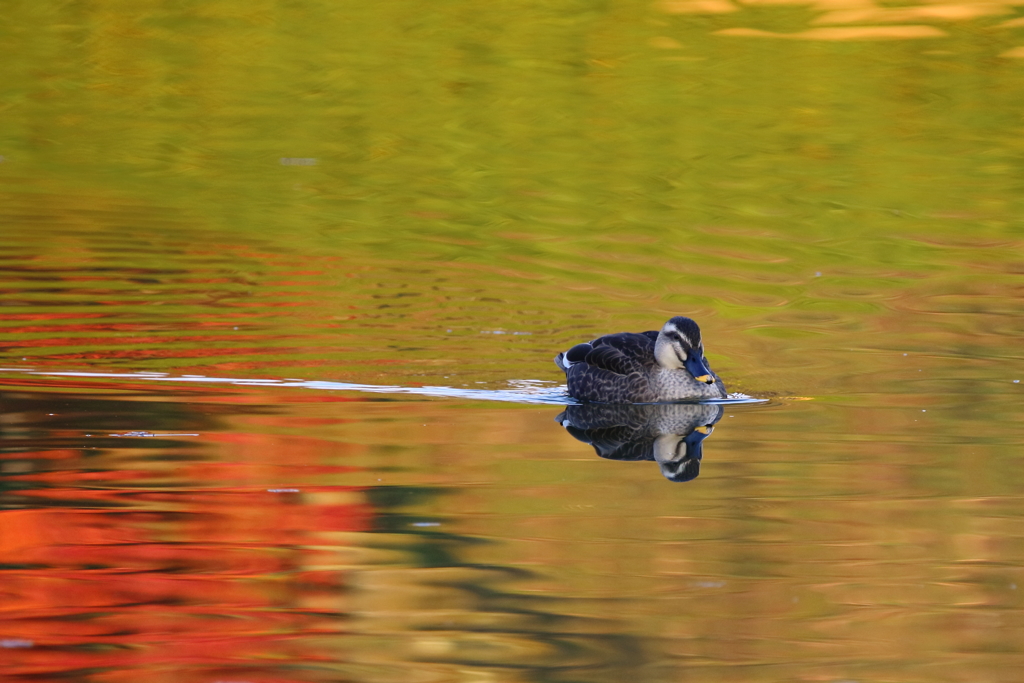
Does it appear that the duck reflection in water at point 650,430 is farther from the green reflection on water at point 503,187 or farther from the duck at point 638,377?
the green reflection on water at point 503,187

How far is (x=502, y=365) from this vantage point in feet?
36.3

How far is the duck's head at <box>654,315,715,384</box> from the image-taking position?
393 inches

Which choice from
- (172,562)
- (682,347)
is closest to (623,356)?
(682,347)

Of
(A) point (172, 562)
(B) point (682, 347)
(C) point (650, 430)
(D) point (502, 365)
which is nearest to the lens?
(A) point (172, 562)

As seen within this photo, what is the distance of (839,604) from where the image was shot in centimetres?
612

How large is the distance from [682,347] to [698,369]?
20 cm

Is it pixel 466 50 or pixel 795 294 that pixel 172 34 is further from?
pixel 795 294

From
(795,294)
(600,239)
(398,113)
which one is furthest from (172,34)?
(795,294)

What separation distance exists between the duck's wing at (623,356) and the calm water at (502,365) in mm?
324

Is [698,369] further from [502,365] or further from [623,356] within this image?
[502,365]

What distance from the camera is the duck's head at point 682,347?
9.99 metres

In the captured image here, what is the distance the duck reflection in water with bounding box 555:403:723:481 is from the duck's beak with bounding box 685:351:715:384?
0.20 metres

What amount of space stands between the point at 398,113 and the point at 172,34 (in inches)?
282

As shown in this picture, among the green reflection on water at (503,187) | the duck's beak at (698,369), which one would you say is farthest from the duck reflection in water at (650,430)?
the green reflection on water at (503,187)
